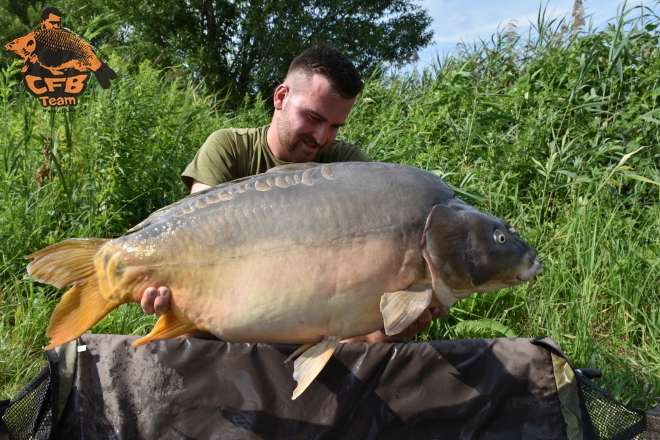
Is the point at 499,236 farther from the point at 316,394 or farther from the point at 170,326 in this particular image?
the point at 170,326

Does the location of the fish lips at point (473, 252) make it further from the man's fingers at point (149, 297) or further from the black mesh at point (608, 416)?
the man's fingers at point (149, 297)

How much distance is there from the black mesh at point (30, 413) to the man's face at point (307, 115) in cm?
115

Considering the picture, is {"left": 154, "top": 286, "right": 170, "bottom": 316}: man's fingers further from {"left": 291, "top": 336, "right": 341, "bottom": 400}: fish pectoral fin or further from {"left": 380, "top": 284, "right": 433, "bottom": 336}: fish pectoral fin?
{"left": 380, "top": 284, "right": 433, "bottom": 336}: fish pectoral fin

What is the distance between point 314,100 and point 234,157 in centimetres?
43

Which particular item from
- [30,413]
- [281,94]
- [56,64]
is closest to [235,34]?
[56,64]

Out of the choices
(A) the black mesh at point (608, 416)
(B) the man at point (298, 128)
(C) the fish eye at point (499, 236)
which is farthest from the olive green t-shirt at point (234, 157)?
(A) the black mesh at point (608, 416)

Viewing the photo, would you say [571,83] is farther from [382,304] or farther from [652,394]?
[382,304]

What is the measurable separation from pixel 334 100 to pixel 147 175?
1.41 meters

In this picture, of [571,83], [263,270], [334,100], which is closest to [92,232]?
[334,100]

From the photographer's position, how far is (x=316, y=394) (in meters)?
1.61

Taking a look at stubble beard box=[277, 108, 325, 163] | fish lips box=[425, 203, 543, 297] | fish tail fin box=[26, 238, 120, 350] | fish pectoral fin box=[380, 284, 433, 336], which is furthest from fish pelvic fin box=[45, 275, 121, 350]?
stubble beard box=[277, 108, 325, 163]

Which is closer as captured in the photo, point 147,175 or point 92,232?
point 92,232

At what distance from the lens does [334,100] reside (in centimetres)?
205

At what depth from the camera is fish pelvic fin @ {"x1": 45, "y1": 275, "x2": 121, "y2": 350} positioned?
136 centimetres
